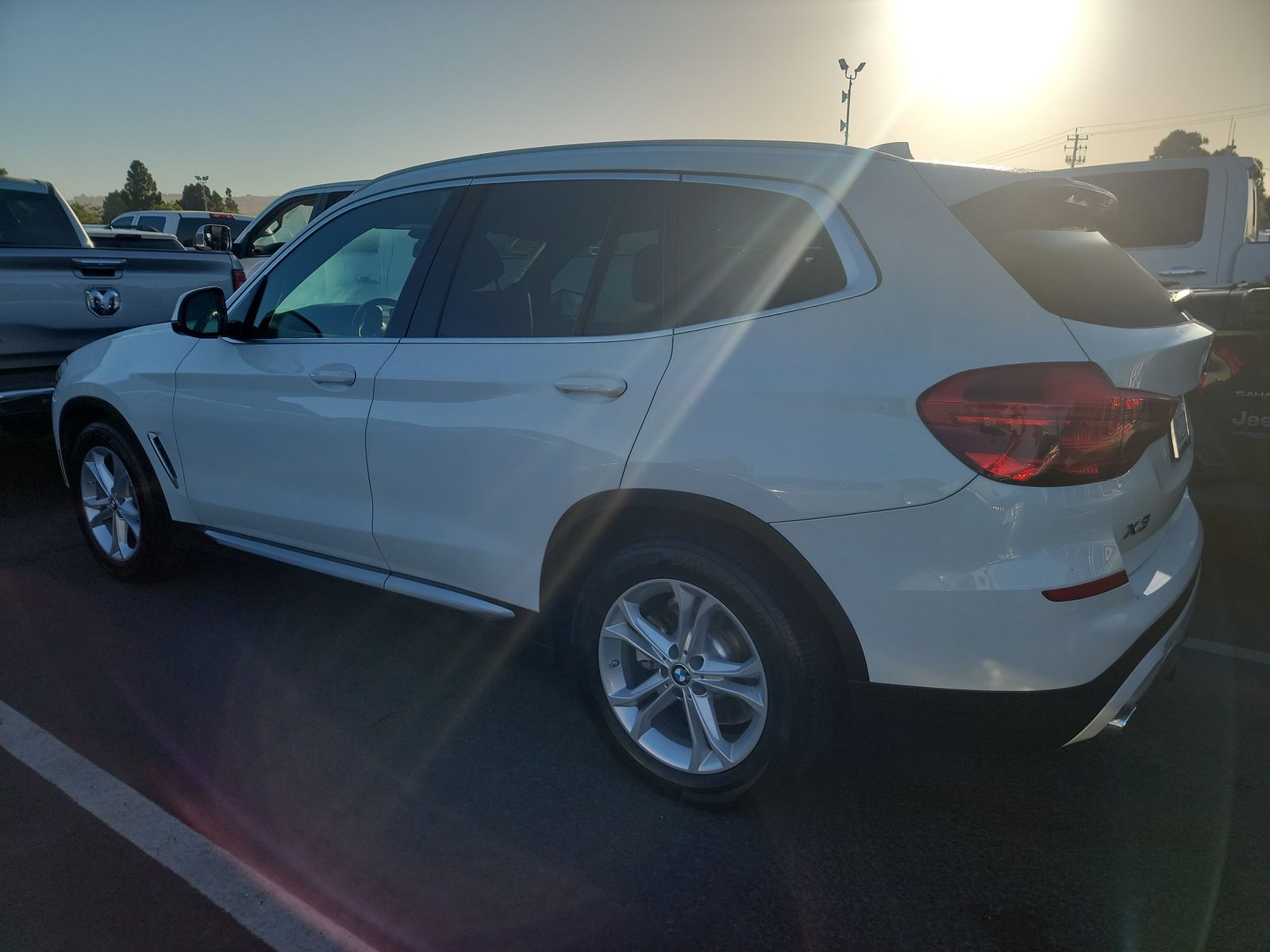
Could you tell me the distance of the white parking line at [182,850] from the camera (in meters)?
2.28

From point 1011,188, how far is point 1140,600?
3.47ft

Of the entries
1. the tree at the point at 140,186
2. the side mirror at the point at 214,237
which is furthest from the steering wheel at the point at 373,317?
the tree at the point at 140,186

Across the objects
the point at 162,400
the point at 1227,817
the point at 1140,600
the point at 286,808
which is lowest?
the point at 1227,817

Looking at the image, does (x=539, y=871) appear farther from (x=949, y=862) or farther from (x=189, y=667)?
(x=189, y=667)

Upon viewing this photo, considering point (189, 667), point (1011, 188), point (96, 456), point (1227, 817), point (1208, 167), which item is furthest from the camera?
point (1208, 167)

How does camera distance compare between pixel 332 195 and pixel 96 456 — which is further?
pixel 332 195

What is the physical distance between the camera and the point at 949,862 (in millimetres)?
2508

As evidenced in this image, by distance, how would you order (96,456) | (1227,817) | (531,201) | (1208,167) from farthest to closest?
(1208,167) < (96,456) < (531,201) < (1227,817)

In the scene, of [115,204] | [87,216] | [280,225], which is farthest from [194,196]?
[280,225]

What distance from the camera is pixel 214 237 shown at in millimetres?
10383

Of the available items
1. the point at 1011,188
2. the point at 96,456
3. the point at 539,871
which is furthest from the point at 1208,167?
the point at 96,456

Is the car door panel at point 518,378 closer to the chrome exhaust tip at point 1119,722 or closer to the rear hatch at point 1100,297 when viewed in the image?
the rear hatch at point 1100,297

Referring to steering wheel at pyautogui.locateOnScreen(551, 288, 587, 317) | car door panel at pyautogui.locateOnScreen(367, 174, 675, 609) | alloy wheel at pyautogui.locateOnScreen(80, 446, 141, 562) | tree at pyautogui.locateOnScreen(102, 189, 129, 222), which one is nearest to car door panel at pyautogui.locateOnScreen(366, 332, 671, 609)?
car door panel at pyautogui.locateOnScreen(367, 174, 675, 609)

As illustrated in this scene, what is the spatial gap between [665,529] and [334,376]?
4.67 feet
